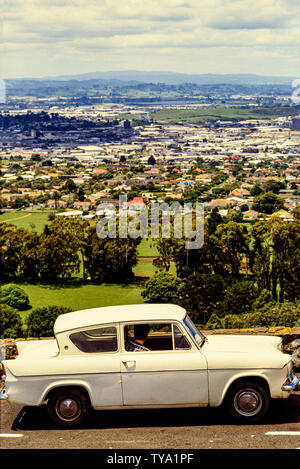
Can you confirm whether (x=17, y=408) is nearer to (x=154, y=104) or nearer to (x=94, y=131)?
(x=94, y=131)

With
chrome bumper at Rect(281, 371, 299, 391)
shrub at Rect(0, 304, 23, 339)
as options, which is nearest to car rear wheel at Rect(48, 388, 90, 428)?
chrome bumper at Rect(281, 371, 299, 391)

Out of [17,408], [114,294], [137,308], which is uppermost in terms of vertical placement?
[137,308]

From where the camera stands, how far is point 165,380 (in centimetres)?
455

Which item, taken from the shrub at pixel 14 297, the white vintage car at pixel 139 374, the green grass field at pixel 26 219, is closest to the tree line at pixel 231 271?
the shrub at pixel 14 297

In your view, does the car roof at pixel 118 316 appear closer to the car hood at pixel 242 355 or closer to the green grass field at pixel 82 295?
the car hood at pixel 242 355

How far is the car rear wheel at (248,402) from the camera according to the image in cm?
458

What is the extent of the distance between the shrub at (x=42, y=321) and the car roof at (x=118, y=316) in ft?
51.3

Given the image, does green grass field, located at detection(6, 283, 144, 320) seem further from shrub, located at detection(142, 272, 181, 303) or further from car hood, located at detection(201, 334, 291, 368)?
car hood, located at detection(201, 334, 291, 368)

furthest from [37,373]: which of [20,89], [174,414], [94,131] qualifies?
[94,131]

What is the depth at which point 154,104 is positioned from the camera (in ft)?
491

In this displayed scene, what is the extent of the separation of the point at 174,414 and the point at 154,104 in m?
149

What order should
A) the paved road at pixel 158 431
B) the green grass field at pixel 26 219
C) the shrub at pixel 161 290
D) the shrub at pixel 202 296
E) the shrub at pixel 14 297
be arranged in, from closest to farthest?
the paved road at pixel 158 431 < the shrub at pixel 202 296 < the shrub at pixel 14 297 < the shrub at pixel 161 290 < the green grass field at pixel 26 219
